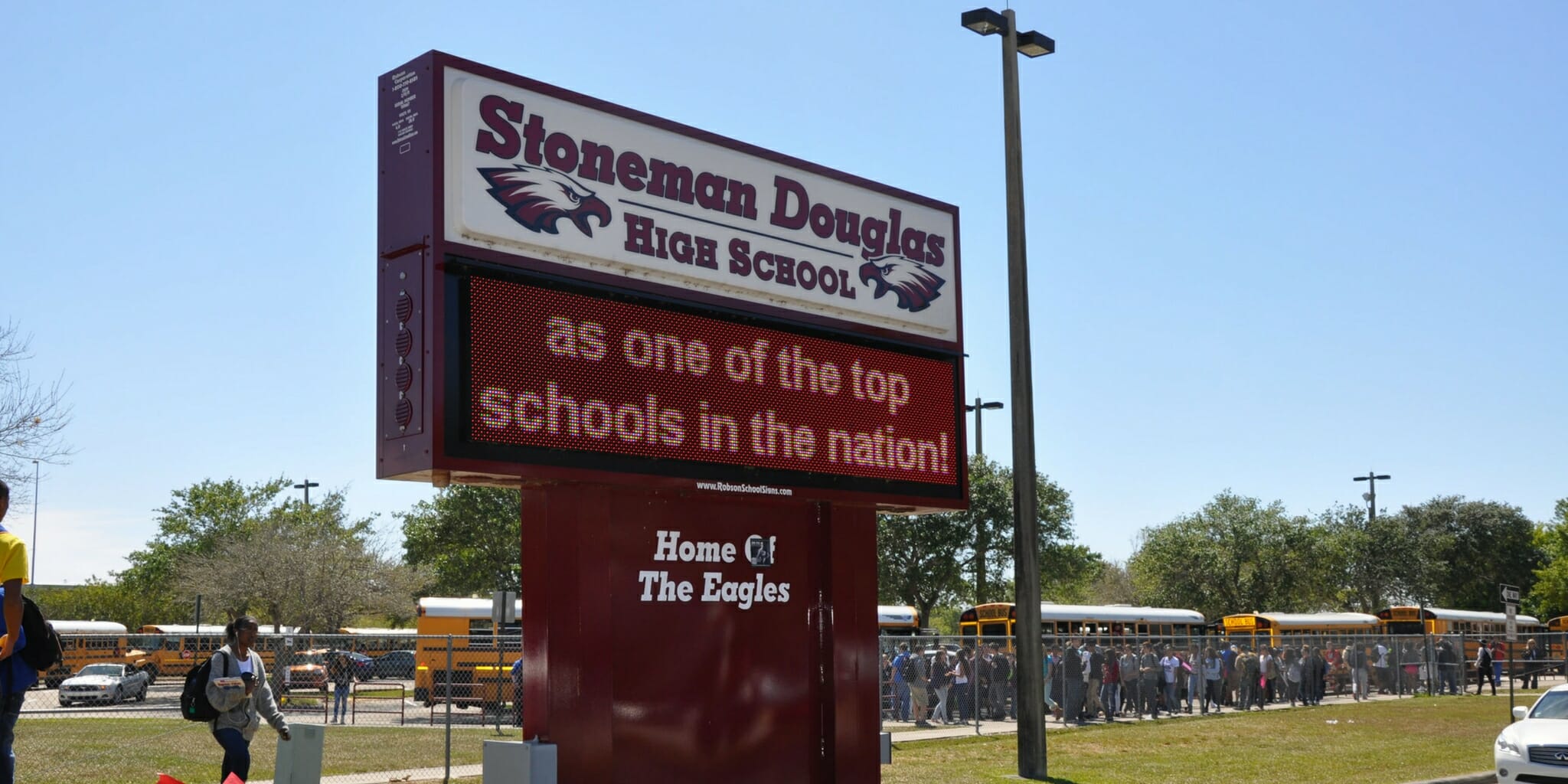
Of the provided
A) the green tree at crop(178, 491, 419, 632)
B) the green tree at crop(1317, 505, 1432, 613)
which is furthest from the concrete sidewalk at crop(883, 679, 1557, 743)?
the green tree at crop(1317, 505, 1432, 613)

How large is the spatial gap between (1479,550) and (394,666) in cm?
7337

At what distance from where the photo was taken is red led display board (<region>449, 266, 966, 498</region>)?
902 centimetres

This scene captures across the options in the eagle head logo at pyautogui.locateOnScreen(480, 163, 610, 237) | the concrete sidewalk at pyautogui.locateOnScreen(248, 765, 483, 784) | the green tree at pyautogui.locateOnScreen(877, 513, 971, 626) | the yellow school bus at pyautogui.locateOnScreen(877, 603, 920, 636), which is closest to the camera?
the eagle head logo at pyautogui.locateOnScreen(480, 163, 610, 237)

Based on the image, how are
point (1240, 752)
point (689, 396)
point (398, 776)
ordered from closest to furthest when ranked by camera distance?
point (689, 396), point (398, 776), point (1240, 752)

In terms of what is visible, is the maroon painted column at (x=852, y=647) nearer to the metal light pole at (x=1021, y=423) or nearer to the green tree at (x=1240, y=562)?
the metal light pole at (x=1021, y=423)

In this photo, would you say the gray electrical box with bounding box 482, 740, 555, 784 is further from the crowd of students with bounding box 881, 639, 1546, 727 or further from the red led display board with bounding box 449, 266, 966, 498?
the crowd of students with bounding box 881, 639, 1546, 727

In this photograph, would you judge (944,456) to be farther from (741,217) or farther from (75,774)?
(75,774)

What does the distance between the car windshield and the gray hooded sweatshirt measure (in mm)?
13955

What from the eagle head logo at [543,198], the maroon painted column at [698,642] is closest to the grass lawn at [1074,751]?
the maroon painted column at [698,642]

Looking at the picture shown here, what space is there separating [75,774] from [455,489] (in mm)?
26880

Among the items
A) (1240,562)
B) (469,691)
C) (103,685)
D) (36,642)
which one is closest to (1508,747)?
(36,642)

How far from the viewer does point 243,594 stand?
51594 millimetres

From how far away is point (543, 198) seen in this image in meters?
9.61

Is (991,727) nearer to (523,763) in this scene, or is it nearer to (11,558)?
(523,763)
